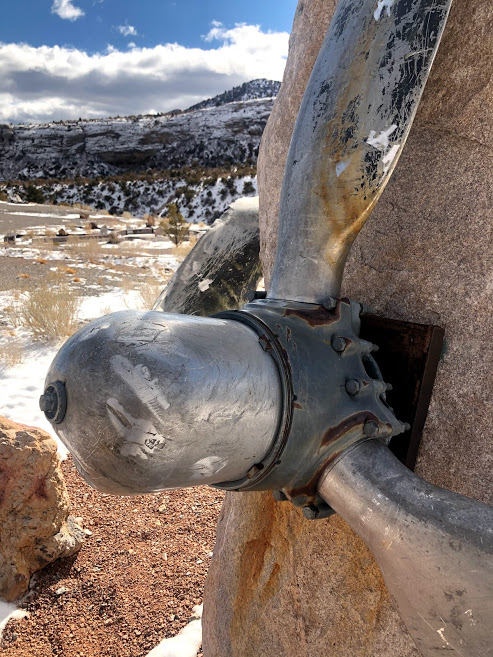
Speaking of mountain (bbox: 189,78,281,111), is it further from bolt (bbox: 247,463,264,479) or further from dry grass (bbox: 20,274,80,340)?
bolt (bbox: 247,463,264,479)

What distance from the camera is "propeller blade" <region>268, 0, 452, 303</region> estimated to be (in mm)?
761

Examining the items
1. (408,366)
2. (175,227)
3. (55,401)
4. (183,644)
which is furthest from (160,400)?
(175,227)

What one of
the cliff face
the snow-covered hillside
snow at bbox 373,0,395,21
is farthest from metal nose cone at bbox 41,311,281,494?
the cliff face

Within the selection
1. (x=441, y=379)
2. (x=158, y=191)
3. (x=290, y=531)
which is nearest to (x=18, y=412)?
(x=290, y=531)

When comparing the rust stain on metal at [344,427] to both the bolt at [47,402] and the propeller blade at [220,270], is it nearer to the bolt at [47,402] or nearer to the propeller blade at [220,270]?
the bolt at [47,402]

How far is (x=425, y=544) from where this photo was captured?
62 cm

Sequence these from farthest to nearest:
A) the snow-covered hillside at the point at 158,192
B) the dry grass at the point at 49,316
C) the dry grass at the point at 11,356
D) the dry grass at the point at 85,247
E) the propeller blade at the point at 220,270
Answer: the snow-covered hillside at the point at 158,192 → the dry grass at the point at 85,247 → the dry grass at the point at 49,316 → the dry grass at the point at 11,356 → the propeller blade at the point at 220,270

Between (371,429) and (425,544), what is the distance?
5.7 inches

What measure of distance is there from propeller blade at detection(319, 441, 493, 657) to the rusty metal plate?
16cm

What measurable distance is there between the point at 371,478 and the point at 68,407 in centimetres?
36

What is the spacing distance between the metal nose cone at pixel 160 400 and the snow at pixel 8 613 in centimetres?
197

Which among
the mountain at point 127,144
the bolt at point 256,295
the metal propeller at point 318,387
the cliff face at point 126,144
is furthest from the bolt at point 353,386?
the cliff face at point 126,144

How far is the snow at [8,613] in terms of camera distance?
2.20 m

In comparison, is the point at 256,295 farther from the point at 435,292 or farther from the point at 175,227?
the point at 175,227
